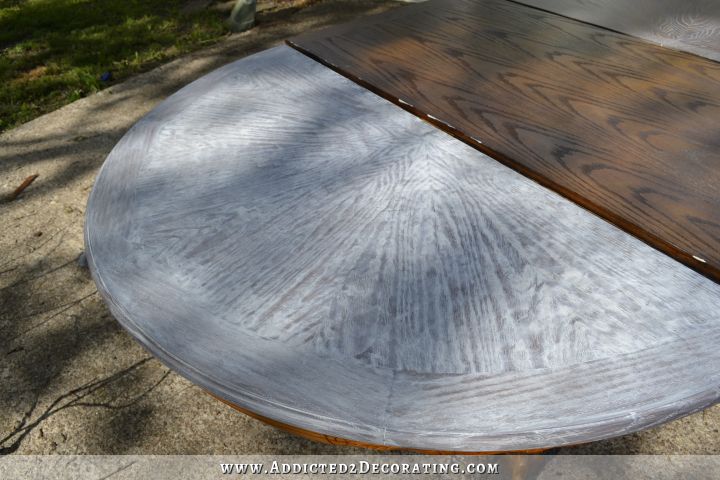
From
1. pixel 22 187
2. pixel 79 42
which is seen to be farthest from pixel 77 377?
pixel 79 42

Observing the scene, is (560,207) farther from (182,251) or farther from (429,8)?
(429,8)

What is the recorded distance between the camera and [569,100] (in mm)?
1413

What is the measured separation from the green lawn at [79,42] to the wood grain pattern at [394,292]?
2.46 meters

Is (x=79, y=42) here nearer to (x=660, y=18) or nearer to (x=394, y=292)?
(x=660, y=18)

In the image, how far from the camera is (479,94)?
1442 millimetres

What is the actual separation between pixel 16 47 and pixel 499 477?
13.0 ft

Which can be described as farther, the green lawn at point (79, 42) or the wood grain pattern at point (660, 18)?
the green lawn at point (79, 42)

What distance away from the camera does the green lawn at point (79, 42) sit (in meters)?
3.40

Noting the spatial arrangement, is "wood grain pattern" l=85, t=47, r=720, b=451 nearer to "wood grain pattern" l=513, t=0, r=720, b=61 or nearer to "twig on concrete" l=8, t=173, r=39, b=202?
"wood grain pattern" l=513, t=0, r=720, b=61

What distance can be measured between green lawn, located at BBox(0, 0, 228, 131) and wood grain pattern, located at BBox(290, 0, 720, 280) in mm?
2197

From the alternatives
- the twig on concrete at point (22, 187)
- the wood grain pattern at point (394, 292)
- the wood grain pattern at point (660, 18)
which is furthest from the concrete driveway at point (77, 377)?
the wood grain pattern at point (660, 18)

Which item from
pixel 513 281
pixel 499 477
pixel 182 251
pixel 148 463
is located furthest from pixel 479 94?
pixel 148 463

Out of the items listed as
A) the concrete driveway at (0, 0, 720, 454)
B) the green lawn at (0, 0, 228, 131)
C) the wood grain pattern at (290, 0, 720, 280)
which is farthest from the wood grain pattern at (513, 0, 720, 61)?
the green lawn at (0, 0, 228, 131)

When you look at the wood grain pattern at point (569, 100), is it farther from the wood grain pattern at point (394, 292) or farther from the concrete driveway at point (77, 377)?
the concrete driveway at point (77, 377)
